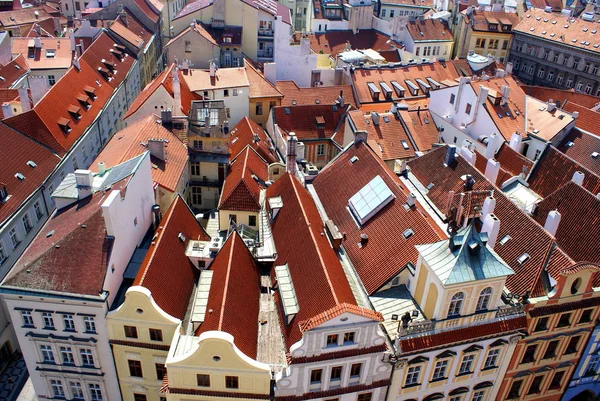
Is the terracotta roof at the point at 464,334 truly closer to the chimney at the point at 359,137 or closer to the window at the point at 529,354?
the window at the point at 529,354

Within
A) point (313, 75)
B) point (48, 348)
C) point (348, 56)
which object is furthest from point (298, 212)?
point (348, 56)

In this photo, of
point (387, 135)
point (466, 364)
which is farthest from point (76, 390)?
point (387, 135)

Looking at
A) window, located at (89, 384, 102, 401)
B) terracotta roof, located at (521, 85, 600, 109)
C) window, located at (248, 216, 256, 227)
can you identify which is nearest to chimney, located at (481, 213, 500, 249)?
window, located at (248, 216, 256, 227)

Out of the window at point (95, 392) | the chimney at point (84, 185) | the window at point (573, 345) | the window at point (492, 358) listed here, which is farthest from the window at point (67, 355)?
the window at point (573, 345)

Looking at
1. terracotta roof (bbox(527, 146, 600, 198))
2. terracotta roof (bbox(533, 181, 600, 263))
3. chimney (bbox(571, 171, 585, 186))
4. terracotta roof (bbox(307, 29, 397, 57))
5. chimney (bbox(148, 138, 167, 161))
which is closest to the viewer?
terracotta roof (bbox(533, 181, 600, 263))

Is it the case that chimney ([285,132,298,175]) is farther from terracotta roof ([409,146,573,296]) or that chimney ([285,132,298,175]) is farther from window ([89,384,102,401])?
window ([89,384,102,401])

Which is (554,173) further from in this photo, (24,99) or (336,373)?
(24,99)

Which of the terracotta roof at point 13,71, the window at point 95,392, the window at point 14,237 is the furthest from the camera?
the terracotta roof at point 13,71
